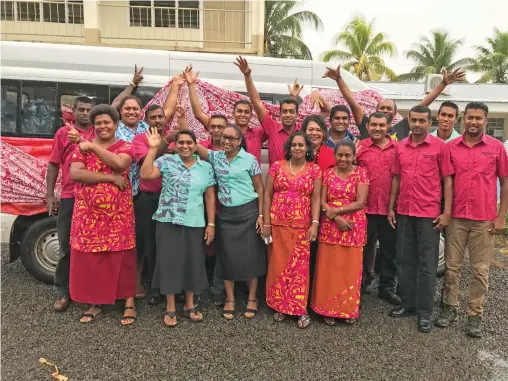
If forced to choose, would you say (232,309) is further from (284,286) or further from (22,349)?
(22,349)

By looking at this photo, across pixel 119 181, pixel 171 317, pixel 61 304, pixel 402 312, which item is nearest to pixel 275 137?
pixel 119 181

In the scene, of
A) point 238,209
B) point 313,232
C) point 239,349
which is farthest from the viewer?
point 238,209

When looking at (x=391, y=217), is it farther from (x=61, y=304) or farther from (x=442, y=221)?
(x=61, y=304)

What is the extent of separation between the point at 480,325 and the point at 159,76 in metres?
4.10

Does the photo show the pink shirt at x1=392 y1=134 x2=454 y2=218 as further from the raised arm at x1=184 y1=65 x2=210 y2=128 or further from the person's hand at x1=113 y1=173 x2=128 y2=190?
the person's hand at x1=113 y1=173 x2=128 y2=190

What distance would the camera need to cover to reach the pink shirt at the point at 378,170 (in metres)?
3.97

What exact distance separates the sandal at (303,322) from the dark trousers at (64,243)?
2189 mm

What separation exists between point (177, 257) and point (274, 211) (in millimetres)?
916

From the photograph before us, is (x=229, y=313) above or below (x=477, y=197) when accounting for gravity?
below

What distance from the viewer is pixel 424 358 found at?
126 inches

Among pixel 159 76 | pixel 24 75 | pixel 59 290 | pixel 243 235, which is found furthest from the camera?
pixel 159 76

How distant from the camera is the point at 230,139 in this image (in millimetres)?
3566

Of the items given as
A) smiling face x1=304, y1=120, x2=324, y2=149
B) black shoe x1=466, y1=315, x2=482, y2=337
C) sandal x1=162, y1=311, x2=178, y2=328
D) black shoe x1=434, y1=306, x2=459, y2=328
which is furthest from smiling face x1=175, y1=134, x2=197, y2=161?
black shoe x1=466, y1=315, x2=482, y2=337

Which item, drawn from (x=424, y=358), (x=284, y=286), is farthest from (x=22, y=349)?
(x=424, y=358)
